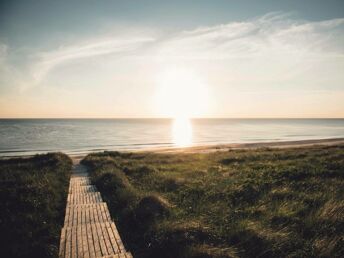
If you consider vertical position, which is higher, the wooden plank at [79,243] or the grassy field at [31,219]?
the wooden plank at [79,243]

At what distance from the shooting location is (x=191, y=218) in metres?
8.61

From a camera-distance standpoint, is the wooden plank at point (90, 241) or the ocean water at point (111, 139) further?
the ocean water at point (111, 139)

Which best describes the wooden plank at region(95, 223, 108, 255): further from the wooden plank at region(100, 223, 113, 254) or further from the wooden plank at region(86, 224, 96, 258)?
the wooden plank at region(86, 224, 96, 258)

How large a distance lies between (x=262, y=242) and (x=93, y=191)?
8.77m

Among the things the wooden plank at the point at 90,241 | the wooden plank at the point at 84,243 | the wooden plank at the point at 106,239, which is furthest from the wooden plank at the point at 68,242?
the wooden plank at the point at 106,239

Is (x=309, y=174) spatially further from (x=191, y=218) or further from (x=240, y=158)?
(x=240, y=158)

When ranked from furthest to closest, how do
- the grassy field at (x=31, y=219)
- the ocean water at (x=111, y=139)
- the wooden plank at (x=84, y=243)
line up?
the ocean water at (x=111, y=139) < the grassy field at (x=31, y=219) < the wooden plank at (x=84, y=243)

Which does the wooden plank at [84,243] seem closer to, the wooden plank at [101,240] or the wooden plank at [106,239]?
the wooden plank at [101,240]

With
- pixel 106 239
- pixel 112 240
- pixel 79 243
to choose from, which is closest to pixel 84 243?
pixel 79 243

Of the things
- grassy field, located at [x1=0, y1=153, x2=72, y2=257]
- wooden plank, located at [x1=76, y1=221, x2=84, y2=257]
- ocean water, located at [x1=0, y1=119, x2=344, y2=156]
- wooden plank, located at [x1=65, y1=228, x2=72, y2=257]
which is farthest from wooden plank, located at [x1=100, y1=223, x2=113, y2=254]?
ocean water, located at [x1=0, y1=119, x2=344, y2=156]

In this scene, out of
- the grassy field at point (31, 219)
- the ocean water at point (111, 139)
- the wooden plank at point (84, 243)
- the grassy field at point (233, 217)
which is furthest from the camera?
the ocean water at point (111, 139)

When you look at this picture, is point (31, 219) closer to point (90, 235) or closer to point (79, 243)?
point (90, 235)

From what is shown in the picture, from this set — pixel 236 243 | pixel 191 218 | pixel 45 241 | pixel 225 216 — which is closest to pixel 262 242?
pixel 236 243

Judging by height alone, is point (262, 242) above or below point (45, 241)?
above
